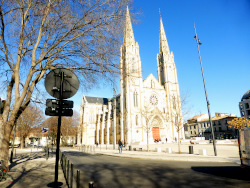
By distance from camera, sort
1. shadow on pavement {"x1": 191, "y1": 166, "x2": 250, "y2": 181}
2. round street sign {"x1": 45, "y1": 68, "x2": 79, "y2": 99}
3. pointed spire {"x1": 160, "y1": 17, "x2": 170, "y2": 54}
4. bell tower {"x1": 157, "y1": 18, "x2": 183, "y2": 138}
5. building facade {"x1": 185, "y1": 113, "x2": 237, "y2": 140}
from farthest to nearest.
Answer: building facade {"x1": 185, "y1": 113, "x2": 237, "y2": 140} → pointed spire {"x1": 160, "y1": 17, "x2": 170, "y2": 54} → bell tower {"x1": 157, "y1": 18, "x2": 183, "y2": 138} → shadow on pavement {"x1": 191, "y1": 166, "x2": 250, "y2": 181} → round street sign {"x1": 45, "y1": 68, "x2": 79, "y2": 99}

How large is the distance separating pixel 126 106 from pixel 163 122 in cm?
1200

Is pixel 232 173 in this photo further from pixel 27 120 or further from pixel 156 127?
pixel 156 127

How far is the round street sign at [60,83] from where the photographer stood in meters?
3.86

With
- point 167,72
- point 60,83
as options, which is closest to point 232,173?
point 60,83

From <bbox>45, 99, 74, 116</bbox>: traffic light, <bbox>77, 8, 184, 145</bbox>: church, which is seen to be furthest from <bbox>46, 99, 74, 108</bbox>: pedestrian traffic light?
<bbox>77, 8, 184, 145</bbox>: church

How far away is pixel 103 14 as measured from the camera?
26.7 feet

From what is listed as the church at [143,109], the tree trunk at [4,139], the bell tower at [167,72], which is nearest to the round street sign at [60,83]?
the tree trunk at [4,139]

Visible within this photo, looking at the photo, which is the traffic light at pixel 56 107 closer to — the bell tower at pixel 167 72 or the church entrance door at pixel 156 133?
the church entrance door at pixel 156 133

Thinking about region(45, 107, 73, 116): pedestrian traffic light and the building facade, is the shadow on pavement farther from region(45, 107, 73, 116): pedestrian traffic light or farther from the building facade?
the building facade

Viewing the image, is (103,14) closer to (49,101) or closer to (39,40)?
(39,40)

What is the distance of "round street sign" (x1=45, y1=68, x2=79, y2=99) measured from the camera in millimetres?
3863

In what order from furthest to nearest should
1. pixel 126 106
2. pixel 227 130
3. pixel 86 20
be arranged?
pixel 227 130
pixel 126 106
pixel 86 20

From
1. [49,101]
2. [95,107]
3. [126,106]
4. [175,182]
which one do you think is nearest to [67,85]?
[49,101]

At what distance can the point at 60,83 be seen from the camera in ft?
12.6
